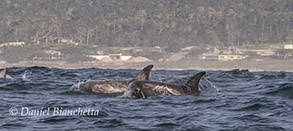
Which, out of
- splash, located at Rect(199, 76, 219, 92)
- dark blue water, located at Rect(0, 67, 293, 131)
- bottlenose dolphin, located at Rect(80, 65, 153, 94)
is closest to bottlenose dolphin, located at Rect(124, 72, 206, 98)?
dark blue water, located at Rect(0, 67, 293, 131)

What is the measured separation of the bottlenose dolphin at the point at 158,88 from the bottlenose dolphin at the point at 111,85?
5.51 ft

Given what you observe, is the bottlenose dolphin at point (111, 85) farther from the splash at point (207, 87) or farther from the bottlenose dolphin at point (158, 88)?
the splash at point (207, 87)

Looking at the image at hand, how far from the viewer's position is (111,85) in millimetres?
25250

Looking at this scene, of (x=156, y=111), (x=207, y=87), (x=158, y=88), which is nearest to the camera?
(x=156, y=111)

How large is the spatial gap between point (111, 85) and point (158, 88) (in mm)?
3348

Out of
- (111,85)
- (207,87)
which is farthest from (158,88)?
(207,87)

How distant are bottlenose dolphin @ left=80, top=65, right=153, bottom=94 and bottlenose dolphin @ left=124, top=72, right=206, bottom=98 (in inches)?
66.1

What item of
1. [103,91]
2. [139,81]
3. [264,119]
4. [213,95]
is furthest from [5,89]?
[264,119]

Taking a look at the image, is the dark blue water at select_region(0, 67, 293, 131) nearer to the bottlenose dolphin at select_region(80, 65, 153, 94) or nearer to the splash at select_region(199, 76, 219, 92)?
the bottlenose dolphin at select_region(80, 65, 153, 94)

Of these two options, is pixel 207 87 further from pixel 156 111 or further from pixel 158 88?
pixel 156 111

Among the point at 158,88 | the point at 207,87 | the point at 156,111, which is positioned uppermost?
the point at 158,88

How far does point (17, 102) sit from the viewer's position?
20.9 m

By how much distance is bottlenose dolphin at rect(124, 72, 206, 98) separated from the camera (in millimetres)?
22188

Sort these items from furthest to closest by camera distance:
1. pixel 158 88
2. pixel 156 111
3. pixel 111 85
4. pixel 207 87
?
pixel 207 87
pixel 111 85
pixel 158 88
pixel 156 111
